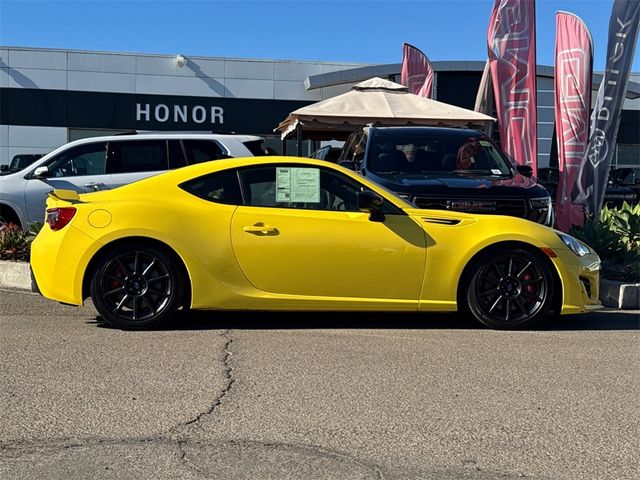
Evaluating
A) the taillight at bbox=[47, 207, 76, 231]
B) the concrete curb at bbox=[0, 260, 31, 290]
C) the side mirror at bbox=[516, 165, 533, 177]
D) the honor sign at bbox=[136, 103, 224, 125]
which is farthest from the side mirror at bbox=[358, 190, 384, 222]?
the honor sign at bbox=[136, 103, 224, 125]

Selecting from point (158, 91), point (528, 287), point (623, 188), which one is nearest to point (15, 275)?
point (528, 287)

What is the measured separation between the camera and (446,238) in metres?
→ 5.96

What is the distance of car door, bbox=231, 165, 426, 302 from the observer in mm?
5836

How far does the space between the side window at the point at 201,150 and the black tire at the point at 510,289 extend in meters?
4.93

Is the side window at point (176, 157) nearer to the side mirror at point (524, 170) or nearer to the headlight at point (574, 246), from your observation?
the side mirror at point (524, 170)

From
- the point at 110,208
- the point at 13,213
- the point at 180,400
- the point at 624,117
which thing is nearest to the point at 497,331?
the point at 180,400

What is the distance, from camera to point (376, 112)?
12695mm

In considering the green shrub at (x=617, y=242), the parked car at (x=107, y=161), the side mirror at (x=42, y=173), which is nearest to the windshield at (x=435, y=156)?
the green shrub at (x=617, y=242)

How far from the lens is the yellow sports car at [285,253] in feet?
19.1

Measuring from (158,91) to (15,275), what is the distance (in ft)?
62.2

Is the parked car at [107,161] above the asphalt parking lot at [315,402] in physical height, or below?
above

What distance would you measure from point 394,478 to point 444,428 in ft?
2.35

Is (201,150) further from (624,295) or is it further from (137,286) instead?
(624,295)

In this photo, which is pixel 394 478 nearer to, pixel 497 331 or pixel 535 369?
pixel 535 369
